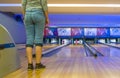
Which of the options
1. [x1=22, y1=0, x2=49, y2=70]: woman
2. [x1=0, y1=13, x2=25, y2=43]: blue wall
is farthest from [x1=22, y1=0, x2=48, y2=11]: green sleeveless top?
[x1=0, y1=13, x2=25, y2=43]: blue wall

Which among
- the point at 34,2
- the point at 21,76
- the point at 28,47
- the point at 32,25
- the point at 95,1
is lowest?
the point at 21,76

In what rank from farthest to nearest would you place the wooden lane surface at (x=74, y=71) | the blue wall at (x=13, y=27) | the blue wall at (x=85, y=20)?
the blue wall at (x=85, y=20) < the blue wall at (x=13, y=27) < the wooden lane surface at (x=74, y=71)

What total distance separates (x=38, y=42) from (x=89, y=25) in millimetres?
14937

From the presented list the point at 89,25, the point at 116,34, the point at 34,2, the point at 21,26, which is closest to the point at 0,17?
the point at 21,26

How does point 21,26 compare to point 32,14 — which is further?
point 21,26

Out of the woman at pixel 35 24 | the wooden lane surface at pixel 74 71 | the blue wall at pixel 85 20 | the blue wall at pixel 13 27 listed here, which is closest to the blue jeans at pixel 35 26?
the woman at pixel 35 24

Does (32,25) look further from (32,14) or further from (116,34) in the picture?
(116,34)

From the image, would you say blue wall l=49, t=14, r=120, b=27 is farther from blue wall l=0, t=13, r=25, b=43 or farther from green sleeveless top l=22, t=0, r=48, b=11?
green sleeveless top l=22, t=0, r=48, b=11

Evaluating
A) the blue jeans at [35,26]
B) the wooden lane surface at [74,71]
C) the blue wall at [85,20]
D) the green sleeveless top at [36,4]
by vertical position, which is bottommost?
the wooden lane surface at [74,71]

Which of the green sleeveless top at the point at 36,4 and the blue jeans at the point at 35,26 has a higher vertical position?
the green sleeveless top at the point at 36,4

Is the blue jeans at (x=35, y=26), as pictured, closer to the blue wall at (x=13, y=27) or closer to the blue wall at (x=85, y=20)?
the blue wall at (x=13, y=27)

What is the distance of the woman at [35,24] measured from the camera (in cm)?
347

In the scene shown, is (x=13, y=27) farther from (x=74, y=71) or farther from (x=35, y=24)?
(x=74, y=71)

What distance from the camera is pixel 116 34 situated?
1778cm
